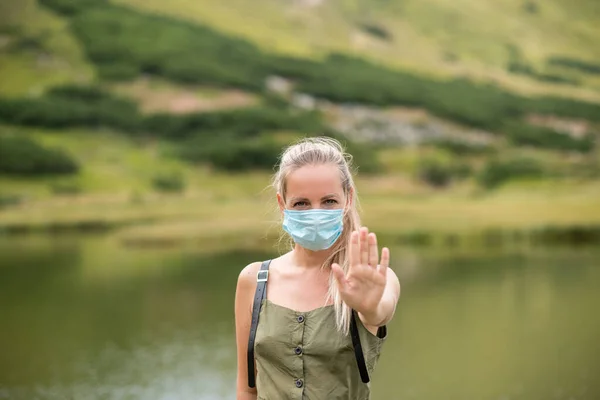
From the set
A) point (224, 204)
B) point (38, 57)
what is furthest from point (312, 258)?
point (38, 57)

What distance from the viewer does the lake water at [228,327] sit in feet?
55.6

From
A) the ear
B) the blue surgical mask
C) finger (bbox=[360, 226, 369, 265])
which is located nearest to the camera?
finger (bbox=[360, 226, 369, 265])

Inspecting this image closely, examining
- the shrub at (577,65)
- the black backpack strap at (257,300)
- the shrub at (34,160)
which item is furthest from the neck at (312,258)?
the shrub at (577,65)

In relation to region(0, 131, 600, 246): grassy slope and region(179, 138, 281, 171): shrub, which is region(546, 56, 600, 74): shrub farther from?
region(179, 138, 281, 171): shrub

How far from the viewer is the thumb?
3.05 meters

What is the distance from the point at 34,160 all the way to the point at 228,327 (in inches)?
1638

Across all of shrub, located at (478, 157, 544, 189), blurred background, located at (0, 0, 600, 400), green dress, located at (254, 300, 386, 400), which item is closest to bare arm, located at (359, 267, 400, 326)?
green dress, located at (254, 300, 386, 400)

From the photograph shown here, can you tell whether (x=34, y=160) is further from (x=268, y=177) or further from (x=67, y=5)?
(x=67, y=5)

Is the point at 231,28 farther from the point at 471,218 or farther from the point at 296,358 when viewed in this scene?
the point at 296,358

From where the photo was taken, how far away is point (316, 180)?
11.3 ft

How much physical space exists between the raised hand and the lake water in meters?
13.1

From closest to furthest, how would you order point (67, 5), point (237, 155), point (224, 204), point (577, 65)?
point (224, 204) < point (237, 155) < point (577, 65) < point (67, 5)

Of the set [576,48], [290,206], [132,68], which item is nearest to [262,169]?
[132,68]

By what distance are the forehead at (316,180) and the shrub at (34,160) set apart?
57.6 meters
